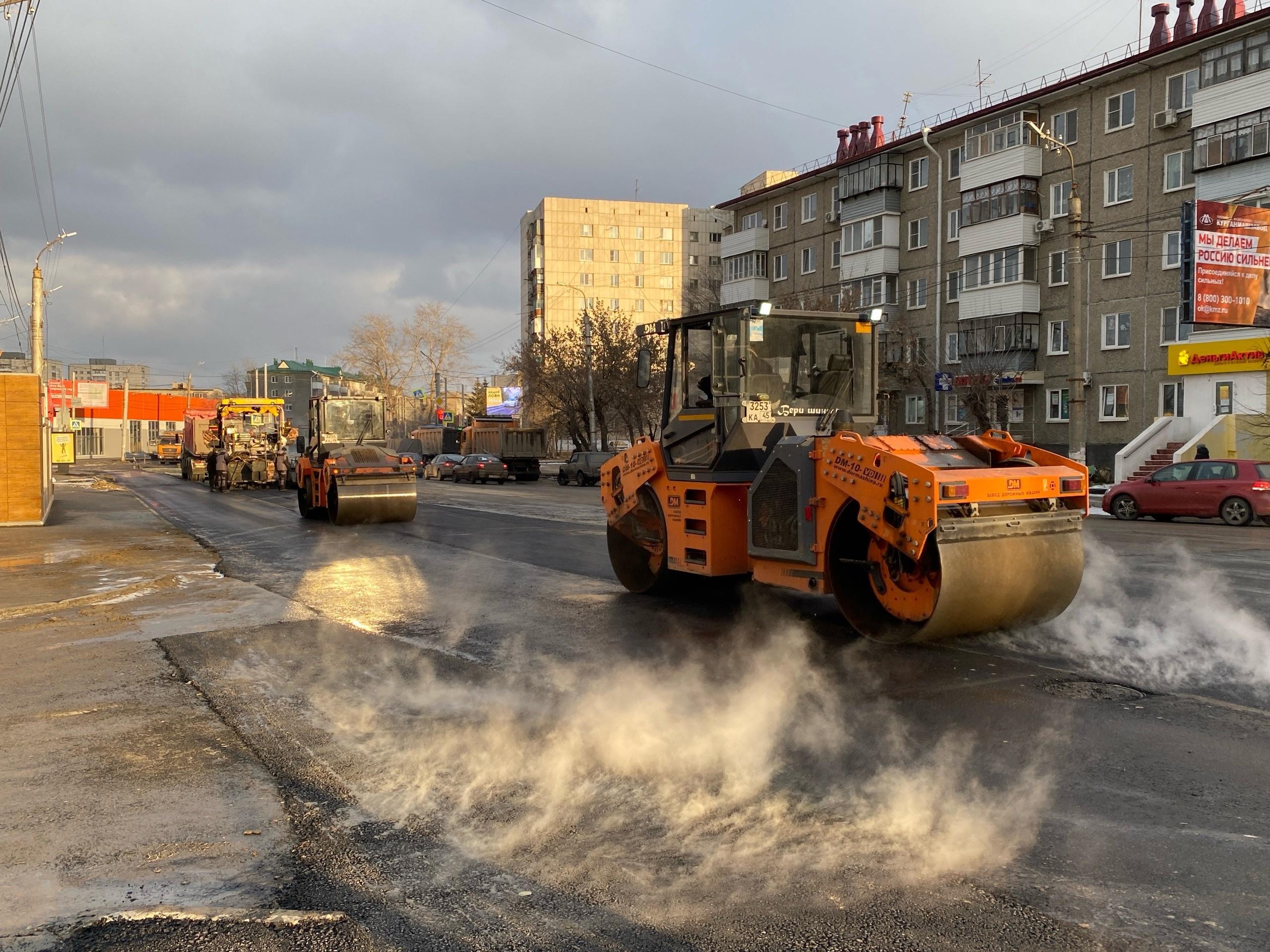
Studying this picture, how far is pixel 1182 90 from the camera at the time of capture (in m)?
33.4

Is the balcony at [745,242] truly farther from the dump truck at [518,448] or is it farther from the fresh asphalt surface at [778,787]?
the fresh asphalt surface at [778,787]

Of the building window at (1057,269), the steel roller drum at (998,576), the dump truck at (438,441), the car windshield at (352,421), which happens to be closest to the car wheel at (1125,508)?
the steel roller drum at (998,576)

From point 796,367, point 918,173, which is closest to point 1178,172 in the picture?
point 918,173

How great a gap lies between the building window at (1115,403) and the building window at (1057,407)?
1437 millimetres

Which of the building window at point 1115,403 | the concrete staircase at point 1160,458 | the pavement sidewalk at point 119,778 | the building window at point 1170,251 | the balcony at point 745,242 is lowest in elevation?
the pavement sidewalk at point 119,778

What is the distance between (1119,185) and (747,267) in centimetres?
2137

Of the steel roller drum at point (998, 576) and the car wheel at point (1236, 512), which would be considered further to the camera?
the car wheel at point (1236, 512)

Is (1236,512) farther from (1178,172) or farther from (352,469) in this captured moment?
(1178,172)

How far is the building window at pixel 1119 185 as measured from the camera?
35.0 m

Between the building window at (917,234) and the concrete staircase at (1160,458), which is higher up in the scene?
the building window at (917,234)

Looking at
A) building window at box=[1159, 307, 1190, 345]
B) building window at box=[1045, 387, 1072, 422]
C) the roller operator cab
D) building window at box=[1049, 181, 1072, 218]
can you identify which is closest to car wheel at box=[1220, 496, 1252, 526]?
the roller operator cab

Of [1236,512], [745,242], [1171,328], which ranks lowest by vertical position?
[1236,512]

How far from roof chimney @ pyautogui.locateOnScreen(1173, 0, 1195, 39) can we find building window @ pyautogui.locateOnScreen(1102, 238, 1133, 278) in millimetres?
6986

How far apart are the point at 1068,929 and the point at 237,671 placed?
6087mm
